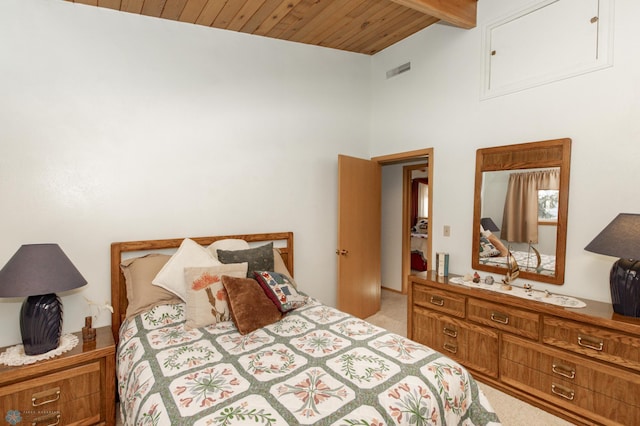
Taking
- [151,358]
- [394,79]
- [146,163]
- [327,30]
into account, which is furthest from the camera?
[394,79]

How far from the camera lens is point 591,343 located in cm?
207

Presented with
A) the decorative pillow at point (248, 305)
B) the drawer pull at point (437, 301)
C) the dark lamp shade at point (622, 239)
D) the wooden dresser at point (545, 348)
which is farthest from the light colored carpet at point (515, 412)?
the decorative pillow at point (248, 305)

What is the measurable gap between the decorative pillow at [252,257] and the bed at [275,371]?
254 millimetres

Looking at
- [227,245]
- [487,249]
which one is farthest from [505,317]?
[227,245]

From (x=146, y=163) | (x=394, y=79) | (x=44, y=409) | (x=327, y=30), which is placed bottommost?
(x=44, y=409)

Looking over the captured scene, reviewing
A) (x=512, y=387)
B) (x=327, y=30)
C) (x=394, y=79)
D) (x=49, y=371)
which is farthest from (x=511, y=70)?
(x=49, y=371)

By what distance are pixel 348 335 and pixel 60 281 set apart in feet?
5.72

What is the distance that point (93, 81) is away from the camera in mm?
2416

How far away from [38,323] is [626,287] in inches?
141

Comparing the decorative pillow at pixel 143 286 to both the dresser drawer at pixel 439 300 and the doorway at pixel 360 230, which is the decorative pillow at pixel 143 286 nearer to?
the doorway at pixel 360 230

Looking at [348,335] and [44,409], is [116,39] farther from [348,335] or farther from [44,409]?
[348,335]

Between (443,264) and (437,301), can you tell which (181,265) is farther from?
(443,264)

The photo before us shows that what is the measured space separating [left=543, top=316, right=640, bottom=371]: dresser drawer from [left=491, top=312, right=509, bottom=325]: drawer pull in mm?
245

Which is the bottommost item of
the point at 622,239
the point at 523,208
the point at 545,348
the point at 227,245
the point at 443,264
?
the point at 545,348
